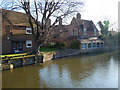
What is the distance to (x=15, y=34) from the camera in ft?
76.6

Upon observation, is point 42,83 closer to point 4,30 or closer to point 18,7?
point 18,7

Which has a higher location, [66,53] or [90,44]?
[90,44]

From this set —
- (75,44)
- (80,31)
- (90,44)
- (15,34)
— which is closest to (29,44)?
(15,34)

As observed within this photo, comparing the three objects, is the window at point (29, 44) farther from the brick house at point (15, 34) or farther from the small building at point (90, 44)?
the small building at point (90, 44)

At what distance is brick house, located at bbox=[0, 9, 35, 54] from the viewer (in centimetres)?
2219

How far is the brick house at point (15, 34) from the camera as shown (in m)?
22.2

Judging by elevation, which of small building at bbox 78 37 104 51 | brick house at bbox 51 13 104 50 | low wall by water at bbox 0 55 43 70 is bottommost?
low wall by water at bbox 0 55 43 70

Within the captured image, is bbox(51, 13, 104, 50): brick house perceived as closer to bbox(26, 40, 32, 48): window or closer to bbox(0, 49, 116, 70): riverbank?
bbox(26, 40, 32, 48): window

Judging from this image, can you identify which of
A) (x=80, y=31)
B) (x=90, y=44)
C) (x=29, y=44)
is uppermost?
(x=80, y=31)

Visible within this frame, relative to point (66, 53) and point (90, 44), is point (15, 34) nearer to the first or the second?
point (66, 53)

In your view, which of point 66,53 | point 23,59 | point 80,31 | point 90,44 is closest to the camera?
point 23,59

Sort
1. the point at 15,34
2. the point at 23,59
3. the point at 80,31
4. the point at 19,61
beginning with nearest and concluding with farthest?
the point at 19,61, the point at 23,59, the point at 15,34, the point at 80,31

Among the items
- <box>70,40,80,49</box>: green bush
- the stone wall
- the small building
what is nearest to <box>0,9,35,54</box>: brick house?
the stone wall

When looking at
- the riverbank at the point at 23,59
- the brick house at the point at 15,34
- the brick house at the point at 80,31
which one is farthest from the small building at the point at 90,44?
the brick house at the point at 15,34
